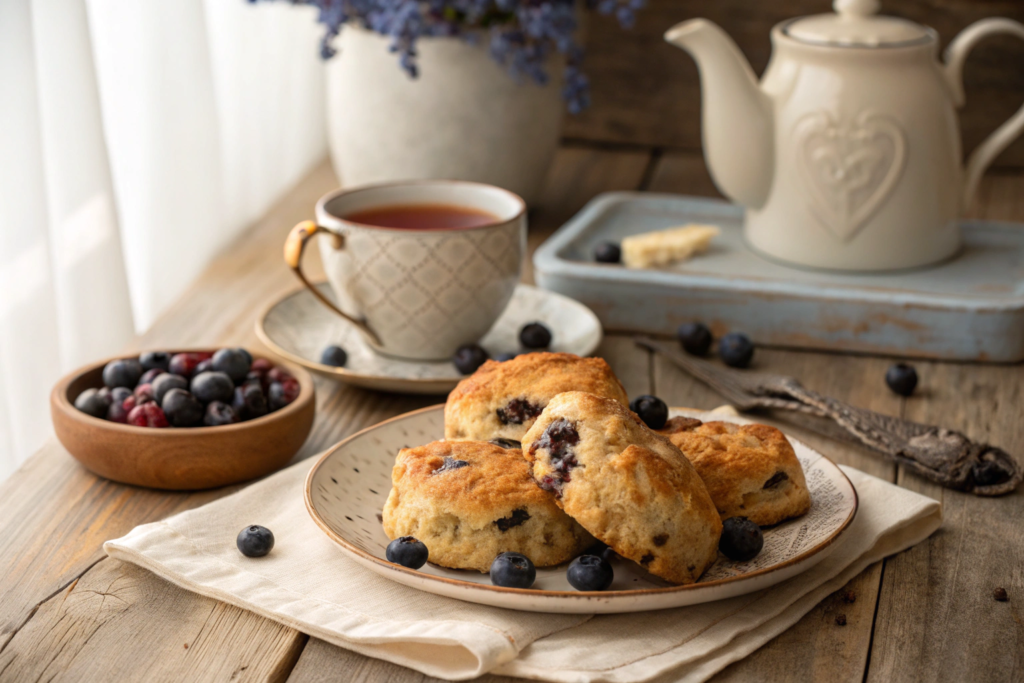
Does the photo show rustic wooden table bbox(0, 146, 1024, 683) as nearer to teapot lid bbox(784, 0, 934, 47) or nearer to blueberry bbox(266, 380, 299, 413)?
blueberry bbox(266, 380, 299, 413)

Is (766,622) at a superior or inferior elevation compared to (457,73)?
inferior

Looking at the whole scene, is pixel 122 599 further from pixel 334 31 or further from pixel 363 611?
pixel 334 31

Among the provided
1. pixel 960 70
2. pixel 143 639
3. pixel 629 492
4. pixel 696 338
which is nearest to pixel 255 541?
pixel 143 639

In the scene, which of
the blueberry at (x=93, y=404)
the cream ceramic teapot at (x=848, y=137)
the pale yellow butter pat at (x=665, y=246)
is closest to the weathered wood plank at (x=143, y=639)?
the blueberry at (x=93, y=404)

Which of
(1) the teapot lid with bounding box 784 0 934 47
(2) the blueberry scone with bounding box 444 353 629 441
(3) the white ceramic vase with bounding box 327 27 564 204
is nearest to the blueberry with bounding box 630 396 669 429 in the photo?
(2) the blueberry scone with bounding box 444 353 629 441

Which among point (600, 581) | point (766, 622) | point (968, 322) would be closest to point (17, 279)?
point (600, 581)
